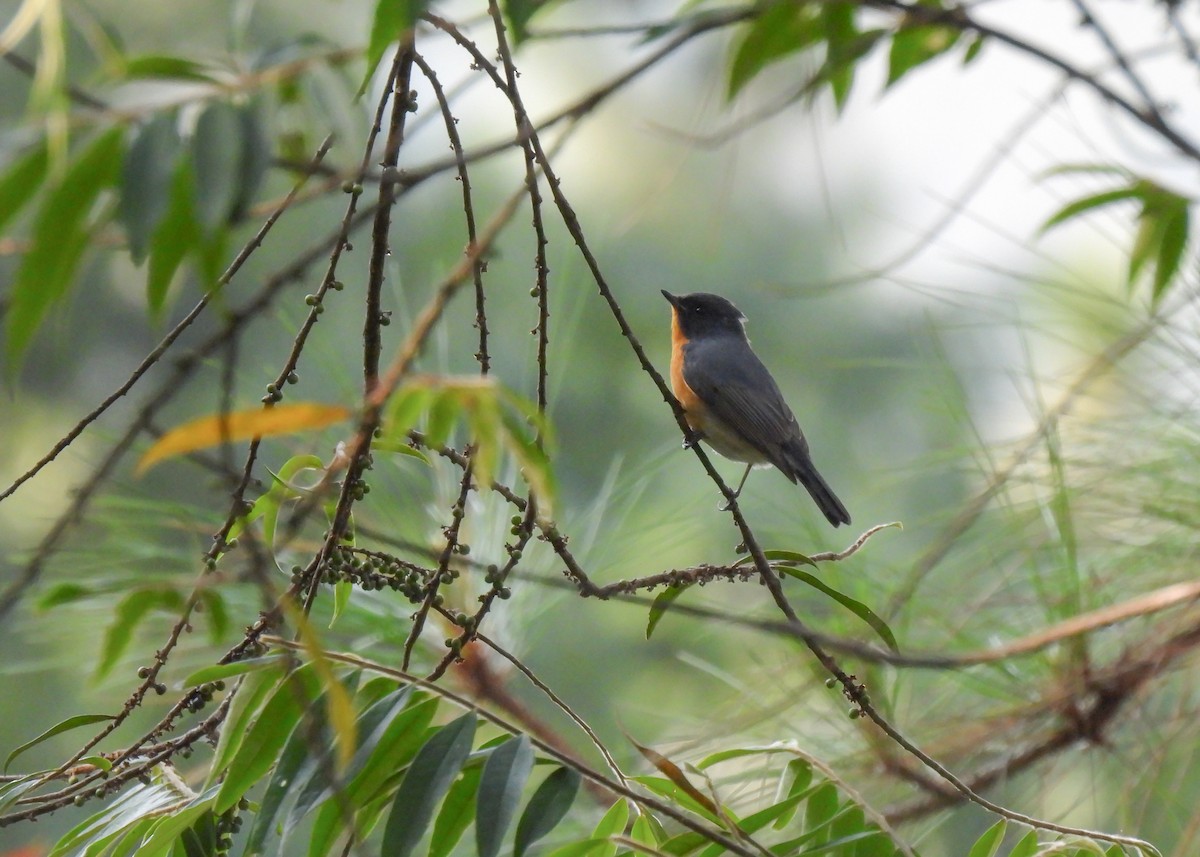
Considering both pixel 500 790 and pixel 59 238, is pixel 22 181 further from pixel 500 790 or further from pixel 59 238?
pixel 500 790

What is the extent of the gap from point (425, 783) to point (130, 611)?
0.35 m

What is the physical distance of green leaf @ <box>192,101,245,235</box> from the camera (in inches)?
28.1

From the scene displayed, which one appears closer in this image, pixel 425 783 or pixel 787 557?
pixel 425 783

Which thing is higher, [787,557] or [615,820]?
[787,557]

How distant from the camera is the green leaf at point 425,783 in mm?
1049

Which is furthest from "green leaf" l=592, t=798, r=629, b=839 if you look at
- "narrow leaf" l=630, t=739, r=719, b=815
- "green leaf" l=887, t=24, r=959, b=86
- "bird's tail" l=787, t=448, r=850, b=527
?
"bird's tail" l=787, t=448, r=850, b=527

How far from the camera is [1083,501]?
88.2 inches

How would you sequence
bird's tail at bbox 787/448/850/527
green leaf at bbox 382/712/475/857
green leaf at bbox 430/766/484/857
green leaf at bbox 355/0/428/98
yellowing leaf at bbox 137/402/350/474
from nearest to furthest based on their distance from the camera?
yellowing leaf at bbox 137/402/350/474 < green leaf at bbox 355/0/428/98 < green leaf at bbox 382/712/475/857 < green leaf at bbox 430/766/484/857 < bird's tail at bbox 787/448/850/527

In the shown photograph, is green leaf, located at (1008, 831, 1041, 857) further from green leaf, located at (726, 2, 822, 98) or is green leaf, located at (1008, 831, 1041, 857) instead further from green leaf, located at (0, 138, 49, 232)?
green leaf, located at (0, 138, 49, 232)

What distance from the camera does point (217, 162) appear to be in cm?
74

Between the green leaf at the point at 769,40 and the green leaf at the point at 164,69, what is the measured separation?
80cm

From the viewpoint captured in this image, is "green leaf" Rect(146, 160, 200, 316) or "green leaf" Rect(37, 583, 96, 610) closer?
"green leaf" Rect(146, 160, 200, 316)

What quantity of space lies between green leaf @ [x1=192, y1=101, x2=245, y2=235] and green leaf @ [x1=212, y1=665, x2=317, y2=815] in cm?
55

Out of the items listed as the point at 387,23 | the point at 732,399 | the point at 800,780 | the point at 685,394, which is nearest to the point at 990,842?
the point at 800,780
